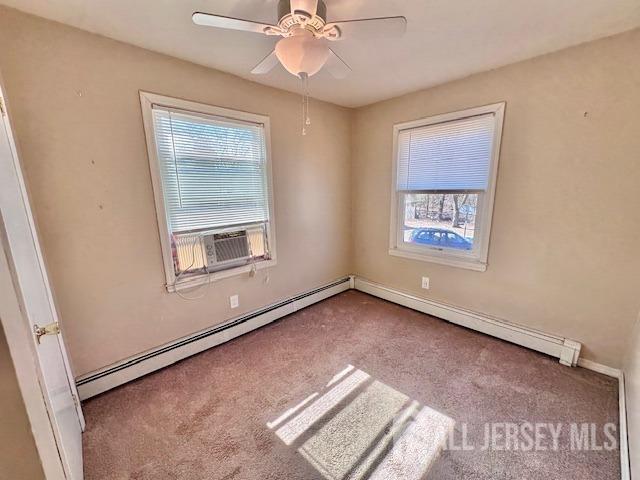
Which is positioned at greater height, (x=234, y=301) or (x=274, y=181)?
(x=274, y=181)

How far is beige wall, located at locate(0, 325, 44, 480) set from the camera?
2.26 ft

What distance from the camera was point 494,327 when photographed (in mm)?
2406

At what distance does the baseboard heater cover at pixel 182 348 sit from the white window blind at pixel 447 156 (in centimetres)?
175

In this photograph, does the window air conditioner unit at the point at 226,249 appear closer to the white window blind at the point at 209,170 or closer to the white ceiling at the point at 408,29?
the white window blind at the point at 209,170

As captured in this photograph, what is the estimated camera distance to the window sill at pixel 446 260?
2.46 m

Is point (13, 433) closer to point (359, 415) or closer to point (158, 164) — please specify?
point (359, 415)

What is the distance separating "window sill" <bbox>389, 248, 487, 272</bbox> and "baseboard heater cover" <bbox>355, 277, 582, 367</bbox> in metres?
0.44

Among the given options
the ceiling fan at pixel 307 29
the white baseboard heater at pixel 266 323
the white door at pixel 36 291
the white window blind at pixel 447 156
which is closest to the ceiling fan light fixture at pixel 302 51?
the ceiling fan at pixel 307 29

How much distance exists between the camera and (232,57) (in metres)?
1.91

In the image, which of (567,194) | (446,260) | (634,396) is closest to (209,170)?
(446,260)

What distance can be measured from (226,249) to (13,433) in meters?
1.67

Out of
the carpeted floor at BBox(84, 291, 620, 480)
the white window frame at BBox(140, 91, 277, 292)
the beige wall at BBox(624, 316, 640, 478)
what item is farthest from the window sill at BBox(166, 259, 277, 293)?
the beige wall at BBox(624, 316, 640, 478)

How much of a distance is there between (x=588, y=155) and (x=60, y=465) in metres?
3.15

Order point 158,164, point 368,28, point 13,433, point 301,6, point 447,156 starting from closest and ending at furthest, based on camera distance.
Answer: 1. point 13,433
2. point 301,6
3. point 368,28
4. point 158,164
5. point 447,156
